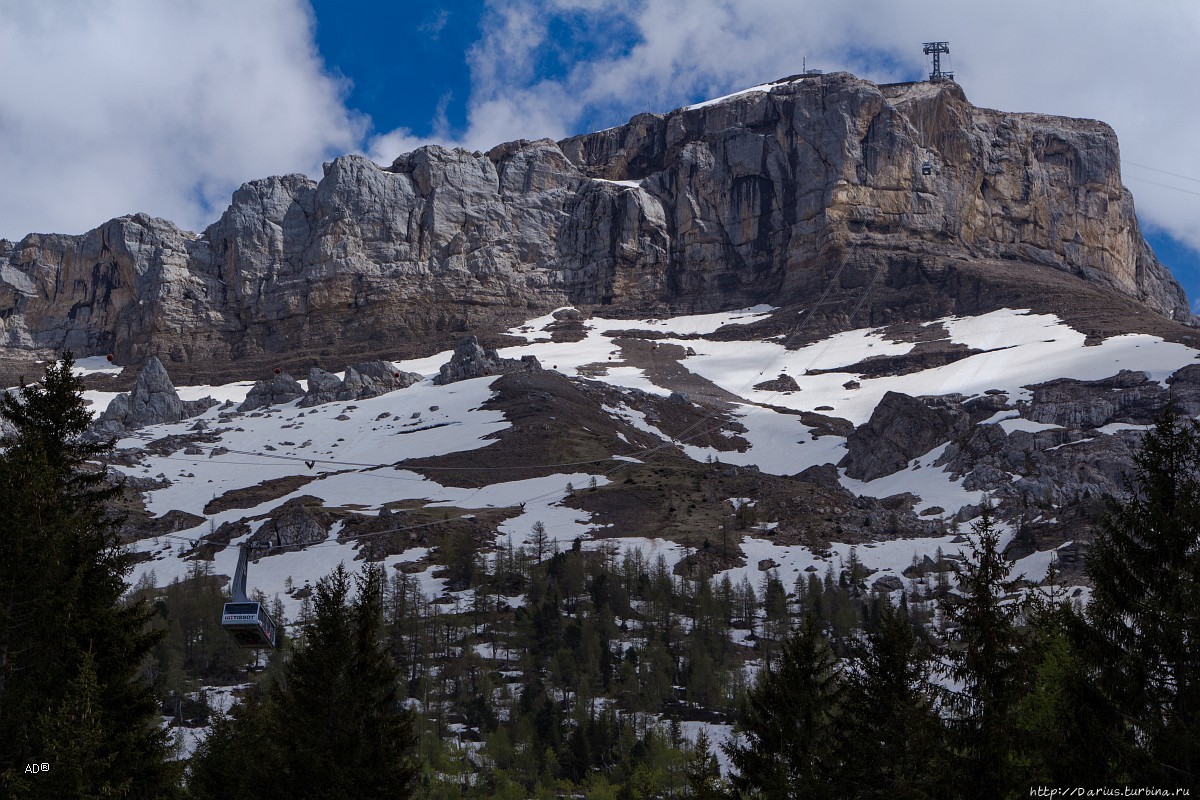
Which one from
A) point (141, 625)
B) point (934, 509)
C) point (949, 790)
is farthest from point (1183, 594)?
point (934, 509)

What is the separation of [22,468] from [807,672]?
18.3 meters

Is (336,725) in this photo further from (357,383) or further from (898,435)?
(357,383)

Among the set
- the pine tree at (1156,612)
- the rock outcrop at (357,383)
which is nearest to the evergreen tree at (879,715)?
the pine tree at (1156,612)

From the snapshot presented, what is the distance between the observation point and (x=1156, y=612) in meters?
19.8

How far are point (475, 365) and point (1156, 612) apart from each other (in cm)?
15539

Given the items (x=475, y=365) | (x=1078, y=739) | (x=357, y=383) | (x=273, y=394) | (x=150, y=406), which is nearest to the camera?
(x=1078, y=739)

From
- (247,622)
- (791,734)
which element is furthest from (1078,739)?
(247,622)

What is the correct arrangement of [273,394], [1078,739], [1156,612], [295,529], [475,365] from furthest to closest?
[273,394]
[475,365]
[295,529]
[1078,739]
[1156,612]

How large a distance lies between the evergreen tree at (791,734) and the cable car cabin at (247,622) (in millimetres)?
14123

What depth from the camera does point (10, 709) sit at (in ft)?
83.4

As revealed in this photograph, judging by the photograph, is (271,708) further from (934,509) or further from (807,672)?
(934,509)

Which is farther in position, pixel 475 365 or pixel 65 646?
pixel 475 365

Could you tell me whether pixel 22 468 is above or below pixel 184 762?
above

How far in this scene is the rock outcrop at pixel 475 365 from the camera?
170 meters
